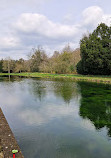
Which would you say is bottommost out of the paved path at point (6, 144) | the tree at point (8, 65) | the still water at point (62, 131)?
the still water at point (62, 131)

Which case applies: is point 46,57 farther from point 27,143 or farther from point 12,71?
point 27,143

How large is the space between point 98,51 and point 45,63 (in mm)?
23946

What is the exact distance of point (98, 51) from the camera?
24734mm

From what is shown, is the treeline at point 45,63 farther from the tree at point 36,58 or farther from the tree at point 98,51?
the tree at point 98,51

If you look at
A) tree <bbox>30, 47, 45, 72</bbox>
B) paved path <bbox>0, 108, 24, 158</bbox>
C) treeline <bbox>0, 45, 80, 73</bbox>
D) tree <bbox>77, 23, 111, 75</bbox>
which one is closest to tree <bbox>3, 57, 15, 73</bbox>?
treeline <bbox>0, 45, 80, 73</bbox>

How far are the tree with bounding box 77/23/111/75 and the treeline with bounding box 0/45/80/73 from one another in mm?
10272

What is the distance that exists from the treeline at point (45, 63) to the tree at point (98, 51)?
33.7ft

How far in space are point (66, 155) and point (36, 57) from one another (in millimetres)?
49672

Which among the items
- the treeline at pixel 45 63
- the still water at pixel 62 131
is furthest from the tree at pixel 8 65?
the still water at pixel 62 131

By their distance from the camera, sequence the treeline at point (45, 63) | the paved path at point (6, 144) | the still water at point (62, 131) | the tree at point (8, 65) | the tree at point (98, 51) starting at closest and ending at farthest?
the paved path at point (6, 144)
the still water at point (62, 131)
the tree at point (98, 51)
the treeline at point (45, 63)
the tree at point (8, 65)

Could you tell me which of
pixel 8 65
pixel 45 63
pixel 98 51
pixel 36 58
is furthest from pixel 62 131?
pixel 8 65

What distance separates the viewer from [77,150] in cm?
431

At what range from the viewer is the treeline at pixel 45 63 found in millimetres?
37406

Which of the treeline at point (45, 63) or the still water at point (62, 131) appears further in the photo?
the treeline at point (45, 63)
